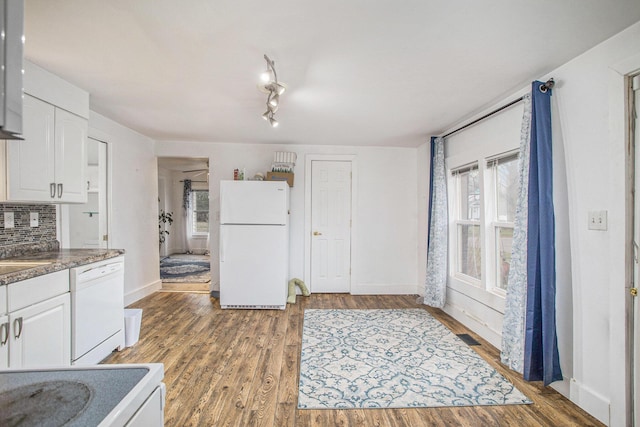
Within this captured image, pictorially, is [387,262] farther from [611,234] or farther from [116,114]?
[116,114]

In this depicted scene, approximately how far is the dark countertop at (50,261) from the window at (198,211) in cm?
582

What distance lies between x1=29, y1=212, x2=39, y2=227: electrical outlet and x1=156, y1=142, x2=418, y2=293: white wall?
2.13m

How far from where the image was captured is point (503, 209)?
2.84 metres

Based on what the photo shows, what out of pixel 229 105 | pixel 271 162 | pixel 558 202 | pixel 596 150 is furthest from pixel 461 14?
pixel 271 162

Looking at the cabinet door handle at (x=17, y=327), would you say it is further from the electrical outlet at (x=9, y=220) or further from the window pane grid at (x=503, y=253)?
the window pane grid at (x=503, y=253)

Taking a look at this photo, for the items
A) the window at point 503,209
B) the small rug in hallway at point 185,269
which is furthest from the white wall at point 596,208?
the small rug in hallway at point 185,269

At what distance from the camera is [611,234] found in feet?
5.73

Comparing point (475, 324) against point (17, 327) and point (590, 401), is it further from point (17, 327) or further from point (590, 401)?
point (17, 327)

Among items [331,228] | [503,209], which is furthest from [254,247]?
[503,209]

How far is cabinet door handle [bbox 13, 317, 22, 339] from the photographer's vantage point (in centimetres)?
163

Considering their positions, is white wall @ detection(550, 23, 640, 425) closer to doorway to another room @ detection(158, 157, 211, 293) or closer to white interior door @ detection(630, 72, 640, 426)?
white interior door @ detection(630, 72, 640, 426)

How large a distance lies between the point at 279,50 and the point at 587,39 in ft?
6.07

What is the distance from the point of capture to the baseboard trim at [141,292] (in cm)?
381

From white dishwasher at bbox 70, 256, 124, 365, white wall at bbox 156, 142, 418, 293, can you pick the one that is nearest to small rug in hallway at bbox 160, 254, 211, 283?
white wall at bbox 156, 142, 418, 293
